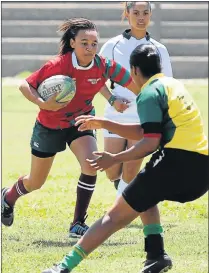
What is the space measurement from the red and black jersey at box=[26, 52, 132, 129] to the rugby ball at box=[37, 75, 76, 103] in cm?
9

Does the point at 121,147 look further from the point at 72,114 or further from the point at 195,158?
the point at 195,158

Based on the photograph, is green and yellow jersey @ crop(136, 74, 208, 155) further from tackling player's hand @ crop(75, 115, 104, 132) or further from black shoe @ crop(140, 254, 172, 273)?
black shoe @ crop(140, 254, 172, 273)

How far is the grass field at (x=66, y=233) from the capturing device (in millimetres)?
7227

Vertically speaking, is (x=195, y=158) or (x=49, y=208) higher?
(x=195, y=158)

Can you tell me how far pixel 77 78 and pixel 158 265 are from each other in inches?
80.8

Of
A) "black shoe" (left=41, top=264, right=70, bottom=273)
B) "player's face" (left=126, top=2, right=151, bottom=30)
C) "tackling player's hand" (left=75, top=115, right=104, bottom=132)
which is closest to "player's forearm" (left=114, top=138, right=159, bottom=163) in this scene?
"tackling player's hand" (left=75, top=115, right=104, bottom=132)

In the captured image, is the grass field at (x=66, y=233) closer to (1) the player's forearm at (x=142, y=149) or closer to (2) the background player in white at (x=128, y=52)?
(2) the background player in white at (x=128, y=52)

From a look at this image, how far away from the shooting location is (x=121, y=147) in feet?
29.6

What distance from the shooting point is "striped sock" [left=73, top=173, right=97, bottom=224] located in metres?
8.58

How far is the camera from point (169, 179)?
21.1ft

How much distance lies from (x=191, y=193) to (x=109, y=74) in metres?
2.14

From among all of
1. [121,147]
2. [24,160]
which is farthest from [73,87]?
[24,160]

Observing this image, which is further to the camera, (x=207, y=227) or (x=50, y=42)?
(x=50, y=42)

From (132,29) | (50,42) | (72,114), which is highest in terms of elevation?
(132,29)
